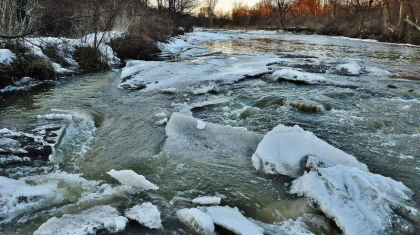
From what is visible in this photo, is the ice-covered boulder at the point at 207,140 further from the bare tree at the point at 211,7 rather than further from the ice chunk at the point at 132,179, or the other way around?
the bare tree at the point at 211,7

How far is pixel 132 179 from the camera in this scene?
2.80m

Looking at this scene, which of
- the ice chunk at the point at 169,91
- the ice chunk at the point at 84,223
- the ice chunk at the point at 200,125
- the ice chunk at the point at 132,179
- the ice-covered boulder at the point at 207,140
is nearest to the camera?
the ice chunk at the point at 84,223

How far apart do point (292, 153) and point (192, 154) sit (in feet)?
3.65

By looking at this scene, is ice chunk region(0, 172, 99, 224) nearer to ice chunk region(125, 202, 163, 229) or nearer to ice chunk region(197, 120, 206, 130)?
ice chunk region(125, 202, 163, 229)

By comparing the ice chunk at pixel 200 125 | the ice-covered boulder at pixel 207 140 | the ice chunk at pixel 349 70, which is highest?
the ice chunk at pixel 349 70

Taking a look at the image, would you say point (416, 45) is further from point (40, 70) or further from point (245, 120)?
point (40, 70)

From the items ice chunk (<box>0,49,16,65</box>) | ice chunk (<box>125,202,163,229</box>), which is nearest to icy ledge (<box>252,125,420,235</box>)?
ice chunk (<box>125,202,163,229</box>)

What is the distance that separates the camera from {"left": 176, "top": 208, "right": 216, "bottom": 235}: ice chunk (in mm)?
2146

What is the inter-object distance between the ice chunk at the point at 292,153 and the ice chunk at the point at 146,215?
1.21 metres

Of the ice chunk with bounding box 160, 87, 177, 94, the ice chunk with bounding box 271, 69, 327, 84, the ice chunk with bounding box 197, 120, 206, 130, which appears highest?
the ice chunk with bounding box 271, 69, 327, 84

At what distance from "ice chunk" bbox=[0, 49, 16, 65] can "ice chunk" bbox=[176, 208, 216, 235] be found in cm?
613

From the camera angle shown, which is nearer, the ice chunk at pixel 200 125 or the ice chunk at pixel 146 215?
the ice chunk at pixel 146 215

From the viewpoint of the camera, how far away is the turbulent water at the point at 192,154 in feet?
8.34

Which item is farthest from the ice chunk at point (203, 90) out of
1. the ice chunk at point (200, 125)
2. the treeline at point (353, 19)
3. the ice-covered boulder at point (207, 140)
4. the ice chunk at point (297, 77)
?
the treeline at point (353, 19)
